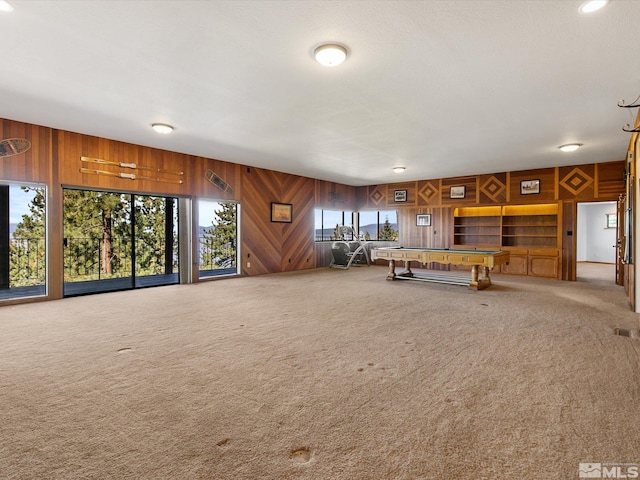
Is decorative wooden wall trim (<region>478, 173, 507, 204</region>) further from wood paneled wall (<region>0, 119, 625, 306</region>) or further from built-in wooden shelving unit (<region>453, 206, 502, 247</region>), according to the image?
built-in wooden shelving unit (<region>453, 206, 502, 247</region>)

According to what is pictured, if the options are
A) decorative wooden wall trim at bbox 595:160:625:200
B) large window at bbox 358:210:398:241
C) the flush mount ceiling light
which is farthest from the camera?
large window at bbox 358:210:398:241

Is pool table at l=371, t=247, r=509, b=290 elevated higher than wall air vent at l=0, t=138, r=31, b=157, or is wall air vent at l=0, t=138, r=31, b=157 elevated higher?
wall air vent at l=0, t=138, r=31, b=157

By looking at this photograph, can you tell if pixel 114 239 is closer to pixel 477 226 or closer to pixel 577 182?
pixel 477 226

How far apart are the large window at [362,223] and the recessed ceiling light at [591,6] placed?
27.3 ft

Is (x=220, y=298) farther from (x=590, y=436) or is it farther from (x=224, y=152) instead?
(x=590, y=436)

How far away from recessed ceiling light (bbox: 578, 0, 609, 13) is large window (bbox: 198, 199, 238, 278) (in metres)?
7.12

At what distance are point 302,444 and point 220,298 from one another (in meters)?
4.14

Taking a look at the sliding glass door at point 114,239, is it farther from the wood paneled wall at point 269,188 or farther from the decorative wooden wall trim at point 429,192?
the decorative wooden wall trim at point 429,192

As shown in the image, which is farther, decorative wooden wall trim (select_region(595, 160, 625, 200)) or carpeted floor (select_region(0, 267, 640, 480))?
decorative wooden wall trim (select_region(595, 160, 625, 200))

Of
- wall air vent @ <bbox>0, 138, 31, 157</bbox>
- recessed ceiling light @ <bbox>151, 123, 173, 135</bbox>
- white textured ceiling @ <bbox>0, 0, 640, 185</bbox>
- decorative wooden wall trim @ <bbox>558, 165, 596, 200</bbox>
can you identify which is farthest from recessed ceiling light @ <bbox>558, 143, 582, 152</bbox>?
wall air vent @ <bbox>0, 138, 31, 157</bbox>

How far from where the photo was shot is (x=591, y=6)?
2338mm

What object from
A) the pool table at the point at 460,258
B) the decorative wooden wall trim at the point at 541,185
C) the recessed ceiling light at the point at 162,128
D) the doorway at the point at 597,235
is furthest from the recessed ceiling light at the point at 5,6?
the doorway at the point at 597,235

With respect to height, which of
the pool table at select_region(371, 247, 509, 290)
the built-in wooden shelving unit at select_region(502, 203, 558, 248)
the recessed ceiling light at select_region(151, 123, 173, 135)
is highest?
the recessed ceiling light at select_region(151, 123, 173, 135)

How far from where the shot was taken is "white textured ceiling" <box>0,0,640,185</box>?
8.16 feet
